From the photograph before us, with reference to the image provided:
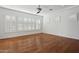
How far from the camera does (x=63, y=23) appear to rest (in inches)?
62.6

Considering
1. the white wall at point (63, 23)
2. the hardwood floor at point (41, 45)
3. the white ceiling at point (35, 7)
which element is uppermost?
the white ceiling at point (35, 7)

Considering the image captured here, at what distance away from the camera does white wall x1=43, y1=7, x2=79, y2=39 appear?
1.52 m

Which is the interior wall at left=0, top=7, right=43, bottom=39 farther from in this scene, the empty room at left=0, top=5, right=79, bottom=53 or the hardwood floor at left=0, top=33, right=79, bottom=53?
the hardwood floor at left=0, top=33, right=79, bottom=53

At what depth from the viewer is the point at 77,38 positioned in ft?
4.92

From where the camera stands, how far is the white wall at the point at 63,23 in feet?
5.00

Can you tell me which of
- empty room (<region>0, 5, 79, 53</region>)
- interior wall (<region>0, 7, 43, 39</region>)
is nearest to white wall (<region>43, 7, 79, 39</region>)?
empty room (<region>0, 5, 79, 53</region>)

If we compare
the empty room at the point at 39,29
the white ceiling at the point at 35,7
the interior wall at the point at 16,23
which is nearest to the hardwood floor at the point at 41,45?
the empty room at the point at 39,29

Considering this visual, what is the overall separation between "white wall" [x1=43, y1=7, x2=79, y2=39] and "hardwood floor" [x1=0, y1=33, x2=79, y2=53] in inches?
3.9

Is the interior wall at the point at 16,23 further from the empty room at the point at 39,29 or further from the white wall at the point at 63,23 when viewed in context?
the white wall at the point at 63,23

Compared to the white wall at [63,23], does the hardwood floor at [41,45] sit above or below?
below

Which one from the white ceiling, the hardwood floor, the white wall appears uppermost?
the white ceiling

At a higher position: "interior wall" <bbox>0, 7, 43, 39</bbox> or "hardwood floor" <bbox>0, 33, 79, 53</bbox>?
"interior wall" <bbox>0, 7, 43, 39</bbox>
